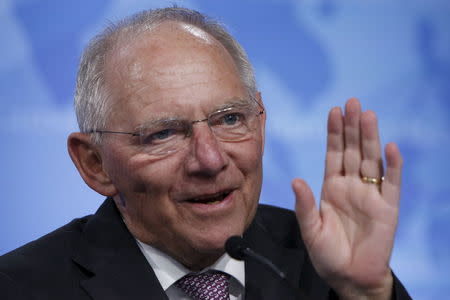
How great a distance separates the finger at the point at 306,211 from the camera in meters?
1.75

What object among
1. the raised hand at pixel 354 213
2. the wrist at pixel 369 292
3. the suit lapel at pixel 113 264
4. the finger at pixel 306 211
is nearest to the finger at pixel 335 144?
the raised hand at pixel 354 213

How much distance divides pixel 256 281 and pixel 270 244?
0.25m

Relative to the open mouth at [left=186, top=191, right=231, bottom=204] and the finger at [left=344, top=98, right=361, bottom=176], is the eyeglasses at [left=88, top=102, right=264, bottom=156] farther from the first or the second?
the finger at [left=344, top=98, right=361, bottom=176]

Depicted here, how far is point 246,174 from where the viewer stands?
82.9 inches

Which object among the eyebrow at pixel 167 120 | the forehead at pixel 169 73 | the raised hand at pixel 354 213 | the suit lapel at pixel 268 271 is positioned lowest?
the suit lapel at pixel 268 271

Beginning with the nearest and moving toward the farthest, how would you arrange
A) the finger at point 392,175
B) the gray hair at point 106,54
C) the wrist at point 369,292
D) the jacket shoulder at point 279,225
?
1. the finger at point 392,175
2. the wrist at point 369,292
3. the gray hair at point 106,54
4. the jacket shoulder at point 279,225

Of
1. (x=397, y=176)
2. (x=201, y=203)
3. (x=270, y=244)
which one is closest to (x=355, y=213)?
(x=397, y=176)

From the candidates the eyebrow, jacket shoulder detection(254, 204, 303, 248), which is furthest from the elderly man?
jacket shoulder detection(254, 204, 303, 248)

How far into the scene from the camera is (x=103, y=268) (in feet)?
7.06

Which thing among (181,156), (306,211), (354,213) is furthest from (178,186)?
(354,213)

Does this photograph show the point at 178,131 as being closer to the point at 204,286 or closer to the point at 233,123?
the point at 233,123

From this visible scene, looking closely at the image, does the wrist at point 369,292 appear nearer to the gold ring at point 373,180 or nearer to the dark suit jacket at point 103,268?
the dark suit jacket at point 103,268

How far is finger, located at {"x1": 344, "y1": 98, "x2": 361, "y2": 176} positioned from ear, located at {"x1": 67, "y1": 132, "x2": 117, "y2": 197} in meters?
0.85

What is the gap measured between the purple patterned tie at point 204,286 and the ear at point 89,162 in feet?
1.28
